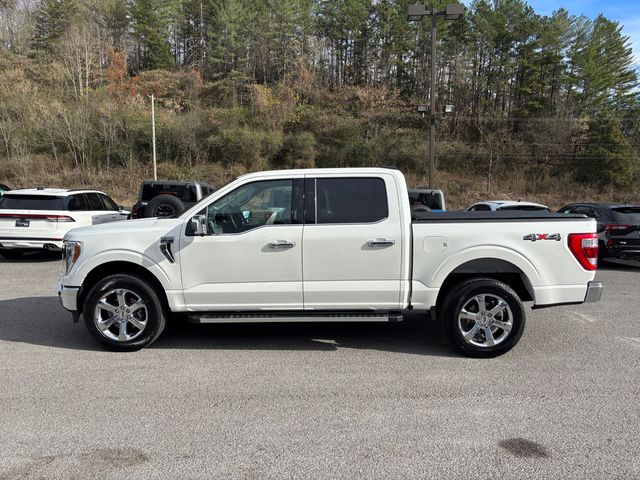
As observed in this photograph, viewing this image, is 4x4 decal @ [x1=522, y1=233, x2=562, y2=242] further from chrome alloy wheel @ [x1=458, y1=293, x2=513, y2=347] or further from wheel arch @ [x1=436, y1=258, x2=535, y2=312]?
chrome alloy wheel @ [x1=458, y1=293, x2=513, y2=347]

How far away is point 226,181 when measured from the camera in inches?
1559

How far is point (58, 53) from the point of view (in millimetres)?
51812

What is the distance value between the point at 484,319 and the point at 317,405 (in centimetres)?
207

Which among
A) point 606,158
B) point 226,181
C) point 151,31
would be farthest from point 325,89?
point 606,158

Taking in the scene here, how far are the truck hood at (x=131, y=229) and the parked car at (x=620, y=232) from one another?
964 cm

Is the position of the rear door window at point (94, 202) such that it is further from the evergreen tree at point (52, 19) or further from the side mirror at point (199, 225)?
the evergreen tree at point (52, 19)

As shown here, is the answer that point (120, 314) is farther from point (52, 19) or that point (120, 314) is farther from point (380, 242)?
Result: point (52, 19)

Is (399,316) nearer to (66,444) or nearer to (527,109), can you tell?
(66,444)

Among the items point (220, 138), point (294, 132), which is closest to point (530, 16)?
point (294, 132)

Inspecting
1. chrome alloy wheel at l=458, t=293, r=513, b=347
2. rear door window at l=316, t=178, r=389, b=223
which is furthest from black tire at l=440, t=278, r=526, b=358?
rear door window at l=316, t=178, r=389, b=223

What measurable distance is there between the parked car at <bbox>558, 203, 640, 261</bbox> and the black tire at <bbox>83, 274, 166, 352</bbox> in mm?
9854

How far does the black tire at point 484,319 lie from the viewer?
16.5 ft

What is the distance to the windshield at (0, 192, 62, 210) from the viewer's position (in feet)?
35.9

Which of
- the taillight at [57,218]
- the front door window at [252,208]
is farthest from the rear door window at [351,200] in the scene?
the taillight at [57,218]
